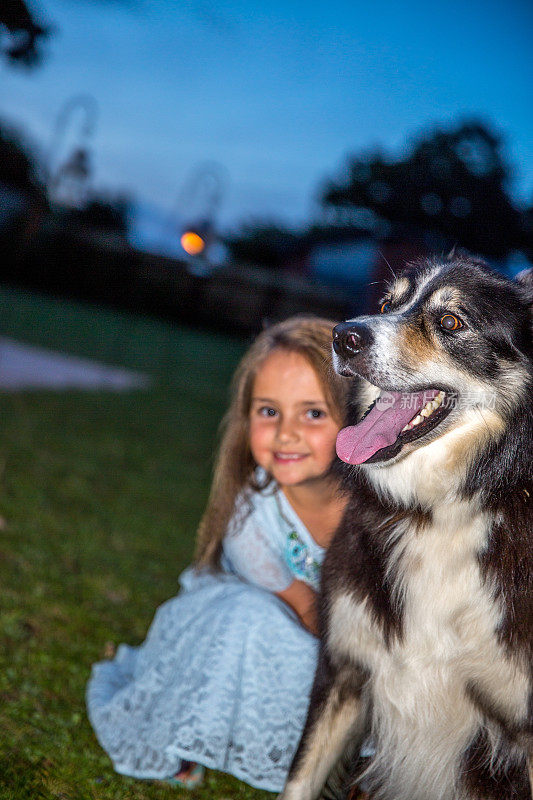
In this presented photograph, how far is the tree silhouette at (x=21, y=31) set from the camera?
2906mm

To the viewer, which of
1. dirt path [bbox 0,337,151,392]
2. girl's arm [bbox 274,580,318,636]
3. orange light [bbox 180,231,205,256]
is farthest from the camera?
orange light [bbox 180,231,205,256]

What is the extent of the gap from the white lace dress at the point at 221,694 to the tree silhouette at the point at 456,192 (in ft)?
57.7

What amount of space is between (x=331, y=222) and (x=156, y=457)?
2847 centimetres

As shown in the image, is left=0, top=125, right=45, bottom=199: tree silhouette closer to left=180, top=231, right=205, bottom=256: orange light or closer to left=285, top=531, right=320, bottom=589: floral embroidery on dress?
left=180, top=231, right=205, bottom=256: orange light

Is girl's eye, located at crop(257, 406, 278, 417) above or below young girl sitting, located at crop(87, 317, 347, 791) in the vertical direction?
above

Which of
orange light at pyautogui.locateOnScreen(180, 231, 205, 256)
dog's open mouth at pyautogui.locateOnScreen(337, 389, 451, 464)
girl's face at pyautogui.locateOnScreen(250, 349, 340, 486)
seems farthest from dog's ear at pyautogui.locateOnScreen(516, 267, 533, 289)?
orange light at pyautogui.locateOnScreen(180, 231, 205, 256)

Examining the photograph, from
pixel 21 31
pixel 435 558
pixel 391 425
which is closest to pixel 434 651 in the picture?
pixel 435 558

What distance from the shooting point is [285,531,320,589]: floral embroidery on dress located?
2.78m

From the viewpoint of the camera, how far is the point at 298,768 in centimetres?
210

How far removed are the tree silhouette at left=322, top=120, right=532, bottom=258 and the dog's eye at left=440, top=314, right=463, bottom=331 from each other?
57.4 feet

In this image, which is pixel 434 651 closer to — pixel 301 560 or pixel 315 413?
pixel 301 560

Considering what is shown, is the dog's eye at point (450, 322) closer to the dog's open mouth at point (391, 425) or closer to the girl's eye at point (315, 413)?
the dog's open mouth at point (391, 425)

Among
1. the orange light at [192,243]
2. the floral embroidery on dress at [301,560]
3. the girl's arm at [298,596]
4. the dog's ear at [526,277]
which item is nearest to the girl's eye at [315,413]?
the floral embroidery on dress at [301,560]

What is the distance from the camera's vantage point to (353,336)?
206 centimetres
